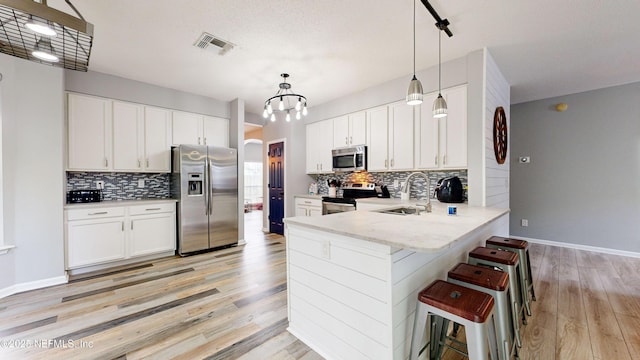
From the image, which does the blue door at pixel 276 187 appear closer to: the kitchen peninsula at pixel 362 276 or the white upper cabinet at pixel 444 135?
the white upper cabinet at pixel 444 135

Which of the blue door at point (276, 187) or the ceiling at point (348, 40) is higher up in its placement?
the ceiling at point (348, 40)

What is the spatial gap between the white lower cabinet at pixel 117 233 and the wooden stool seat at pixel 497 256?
4.07 meters

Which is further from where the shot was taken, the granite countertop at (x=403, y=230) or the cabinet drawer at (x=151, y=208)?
the cabinet drawer at (x=151, y=208)

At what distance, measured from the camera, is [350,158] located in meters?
4.42

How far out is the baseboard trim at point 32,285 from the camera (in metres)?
2.67

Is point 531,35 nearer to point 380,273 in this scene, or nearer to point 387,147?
point 387,147

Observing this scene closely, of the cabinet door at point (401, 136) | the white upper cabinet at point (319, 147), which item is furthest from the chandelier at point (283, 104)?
the cabinet door at point (401, 136)

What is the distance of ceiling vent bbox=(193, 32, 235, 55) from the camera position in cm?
265

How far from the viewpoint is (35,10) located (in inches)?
58.4

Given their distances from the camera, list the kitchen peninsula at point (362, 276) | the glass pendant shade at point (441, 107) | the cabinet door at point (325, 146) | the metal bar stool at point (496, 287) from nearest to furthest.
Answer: the kitchen peninsula at point (362, 276) < the metal bar stool at point (496, 287) < the glass pendant shade at point (441, 107) < the cabinet door at point (325, 146)

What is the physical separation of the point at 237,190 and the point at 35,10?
3305mm

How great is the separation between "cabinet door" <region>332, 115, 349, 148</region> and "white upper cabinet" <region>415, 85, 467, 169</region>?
52.4 inches

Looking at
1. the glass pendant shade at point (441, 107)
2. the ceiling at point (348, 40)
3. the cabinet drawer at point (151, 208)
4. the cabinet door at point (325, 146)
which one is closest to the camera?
the ceiling at point (348, 40)

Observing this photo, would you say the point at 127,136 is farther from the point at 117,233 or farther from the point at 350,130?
the point at 350,130
